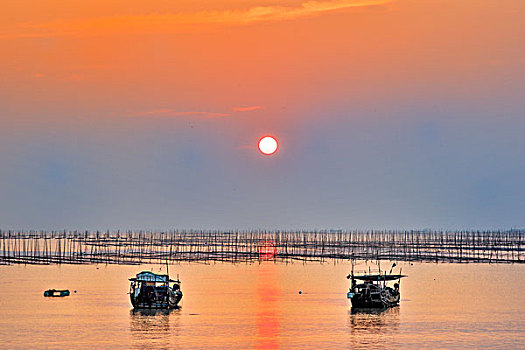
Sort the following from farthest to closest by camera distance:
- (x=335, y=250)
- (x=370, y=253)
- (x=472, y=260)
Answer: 1. (x=335, y=250)
2. (x=370, y=253)
3. (x=472, y=260)

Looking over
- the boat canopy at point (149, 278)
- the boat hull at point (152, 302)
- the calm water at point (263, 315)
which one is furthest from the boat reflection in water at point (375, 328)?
the boat canopy at point (149, 278)

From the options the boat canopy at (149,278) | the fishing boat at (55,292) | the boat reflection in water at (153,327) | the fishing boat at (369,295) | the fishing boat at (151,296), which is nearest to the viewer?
the boat reflection in water at (153,327)

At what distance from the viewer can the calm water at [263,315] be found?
172 feet

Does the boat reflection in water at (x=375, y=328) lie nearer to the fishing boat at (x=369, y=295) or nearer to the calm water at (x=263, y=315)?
the calm water at (x=263, y=315)

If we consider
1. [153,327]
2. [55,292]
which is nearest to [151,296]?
[153,327]

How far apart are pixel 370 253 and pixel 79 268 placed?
165 feet

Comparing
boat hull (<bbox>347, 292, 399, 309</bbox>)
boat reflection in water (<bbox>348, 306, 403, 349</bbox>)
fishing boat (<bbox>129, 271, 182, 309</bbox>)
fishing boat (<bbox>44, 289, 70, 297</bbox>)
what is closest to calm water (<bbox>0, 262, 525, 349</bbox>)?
boat reflection in water (<bbox>348, 306, 403, 349</bbox>)

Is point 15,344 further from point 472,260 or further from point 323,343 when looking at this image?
point 472,260

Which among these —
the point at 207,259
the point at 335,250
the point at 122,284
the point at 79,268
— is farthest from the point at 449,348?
the point at 335,250

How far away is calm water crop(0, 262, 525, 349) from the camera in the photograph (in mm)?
52500

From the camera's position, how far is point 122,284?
294 feet

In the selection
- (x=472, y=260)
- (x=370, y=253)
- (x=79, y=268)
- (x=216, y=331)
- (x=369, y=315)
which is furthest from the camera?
(x=370, y=253)

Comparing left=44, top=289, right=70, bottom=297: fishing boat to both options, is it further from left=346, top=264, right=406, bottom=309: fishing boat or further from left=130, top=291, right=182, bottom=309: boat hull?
left=346, top=264, right=406, bottom=309: fishing boat

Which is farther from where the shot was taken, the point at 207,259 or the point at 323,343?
the point at 207,259
